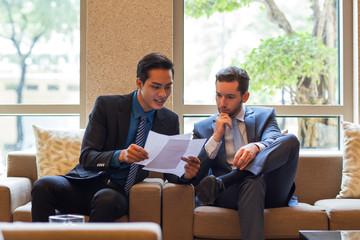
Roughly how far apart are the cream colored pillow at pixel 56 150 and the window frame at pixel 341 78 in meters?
1.05

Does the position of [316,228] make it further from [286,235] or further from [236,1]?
[236,1]

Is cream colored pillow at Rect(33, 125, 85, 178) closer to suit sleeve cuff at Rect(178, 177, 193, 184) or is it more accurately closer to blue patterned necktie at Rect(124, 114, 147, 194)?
blue patterned necktie at Rect(124, 114, 147, 194)

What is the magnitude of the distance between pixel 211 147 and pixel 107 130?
672mm

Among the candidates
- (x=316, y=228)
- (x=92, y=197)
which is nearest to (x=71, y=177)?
(x=92, y=197)

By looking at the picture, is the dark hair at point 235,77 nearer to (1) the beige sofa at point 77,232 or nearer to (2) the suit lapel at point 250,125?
(2) the suit lapel at point 250,125

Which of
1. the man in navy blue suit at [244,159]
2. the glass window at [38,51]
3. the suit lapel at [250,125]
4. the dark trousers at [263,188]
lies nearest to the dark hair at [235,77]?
the man in navy blue suit at [244,159]

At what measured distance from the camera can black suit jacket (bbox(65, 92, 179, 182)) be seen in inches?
103

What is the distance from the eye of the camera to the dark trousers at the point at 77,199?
7.81 ft

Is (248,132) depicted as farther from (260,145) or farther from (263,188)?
(263,188)

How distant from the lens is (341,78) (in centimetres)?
413

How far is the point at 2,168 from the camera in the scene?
405 centimetres

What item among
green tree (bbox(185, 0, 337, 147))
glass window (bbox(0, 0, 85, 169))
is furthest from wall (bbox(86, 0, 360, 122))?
green tree (bbox(185, 0, 337, 147))

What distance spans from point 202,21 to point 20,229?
3.56 m

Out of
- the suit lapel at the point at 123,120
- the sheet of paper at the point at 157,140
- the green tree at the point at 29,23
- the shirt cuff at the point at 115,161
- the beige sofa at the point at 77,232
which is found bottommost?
the shirt cuff at the point at 115,161
